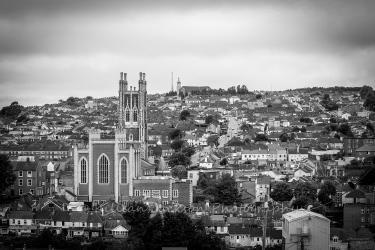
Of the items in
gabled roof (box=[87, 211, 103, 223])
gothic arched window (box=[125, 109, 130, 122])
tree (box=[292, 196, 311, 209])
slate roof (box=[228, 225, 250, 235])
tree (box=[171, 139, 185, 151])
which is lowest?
slate roof (box=[228, 225, 250, 235])

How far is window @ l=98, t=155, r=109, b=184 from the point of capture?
6925cm

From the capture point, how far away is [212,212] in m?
61.5

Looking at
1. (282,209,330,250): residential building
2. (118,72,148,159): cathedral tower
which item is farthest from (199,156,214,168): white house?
(282,209,330,250): residential building

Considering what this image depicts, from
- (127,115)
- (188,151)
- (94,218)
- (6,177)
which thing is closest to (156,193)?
(94,218)

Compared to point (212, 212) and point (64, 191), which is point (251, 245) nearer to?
point (212, 212)

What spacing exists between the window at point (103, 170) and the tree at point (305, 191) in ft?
51.4

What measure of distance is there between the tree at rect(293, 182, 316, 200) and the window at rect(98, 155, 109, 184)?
51.4 feet

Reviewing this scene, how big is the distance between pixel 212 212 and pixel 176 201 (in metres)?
5.39

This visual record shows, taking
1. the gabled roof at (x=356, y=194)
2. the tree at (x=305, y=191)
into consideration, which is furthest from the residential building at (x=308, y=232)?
the tree at (x=305, y=191)

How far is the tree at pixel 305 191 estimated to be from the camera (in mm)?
69050

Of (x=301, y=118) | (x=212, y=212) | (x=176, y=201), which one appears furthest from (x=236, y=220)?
(x=301, y=118)

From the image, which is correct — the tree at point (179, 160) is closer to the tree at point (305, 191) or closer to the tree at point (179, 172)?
the tree at point (179, 172)

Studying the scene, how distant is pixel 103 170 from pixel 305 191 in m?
16.8

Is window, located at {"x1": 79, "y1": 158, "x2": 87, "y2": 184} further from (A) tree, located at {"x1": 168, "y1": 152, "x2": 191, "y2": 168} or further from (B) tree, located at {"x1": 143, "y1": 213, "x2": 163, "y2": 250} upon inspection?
(A) tree, located at {"x1": 168, "y1": 152, "x2": 191, "y2": 168}
